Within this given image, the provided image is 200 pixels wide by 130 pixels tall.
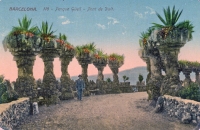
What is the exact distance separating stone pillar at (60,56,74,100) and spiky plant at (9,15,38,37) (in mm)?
1456

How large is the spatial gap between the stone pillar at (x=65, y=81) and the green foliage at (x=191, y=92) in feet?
11.3

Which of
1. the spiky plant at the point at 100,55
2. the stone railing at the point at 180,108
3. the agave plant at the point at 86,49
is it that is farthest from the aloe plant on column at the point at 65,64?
the stone railing at the point at 180,108

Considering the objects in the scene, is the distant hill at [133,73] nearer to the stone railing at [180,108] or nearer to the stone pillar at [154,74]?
the stone pillar at [154,74]

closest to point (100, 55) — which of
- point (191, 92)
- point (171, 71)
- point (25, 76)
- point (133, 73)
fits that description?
point (133, 73)

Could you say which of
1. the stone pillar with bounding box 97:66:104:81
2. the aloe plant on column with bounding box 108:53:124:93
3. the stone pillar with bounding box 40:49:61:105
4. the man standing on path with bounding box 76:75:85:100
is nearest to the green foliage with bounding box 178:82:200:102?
the aloe plant on column with bounding box 108:53:124:93

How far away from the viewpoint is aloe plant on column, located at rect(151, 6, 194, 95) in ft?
32.8

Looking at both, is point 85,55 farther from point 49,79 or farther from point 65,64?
point 49,79

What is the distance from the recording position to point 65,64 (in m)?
11.0

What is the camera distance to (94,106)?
1060cm

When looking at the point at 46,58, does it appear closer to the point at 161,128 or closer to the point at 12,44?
the point at 12,44

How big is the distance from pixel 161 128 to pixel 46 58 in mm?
3816

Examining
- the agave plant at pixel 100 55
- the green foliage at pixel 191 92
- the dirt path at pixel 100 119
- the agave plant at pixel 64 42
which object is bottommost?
the dirt path at pixel 100 119

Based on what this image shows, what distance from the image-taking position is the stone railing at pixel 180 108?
29.9 ft

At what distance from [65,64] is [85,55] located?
1056 millimetres
